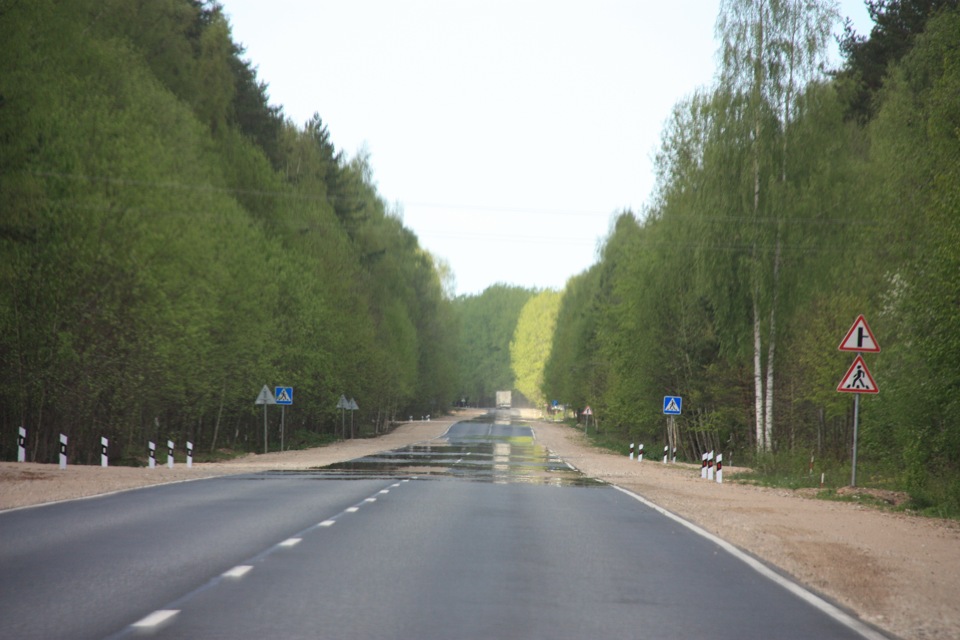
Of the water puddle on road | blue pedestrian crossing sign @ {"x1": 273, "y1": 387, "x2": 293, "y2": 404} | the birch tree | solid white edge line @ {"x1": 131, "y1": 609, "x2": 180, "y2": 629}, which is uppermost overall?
the birch tree

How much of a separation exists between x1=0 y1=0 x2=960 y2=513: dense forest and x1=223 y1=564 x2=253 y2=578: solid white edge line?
13807 millimetres

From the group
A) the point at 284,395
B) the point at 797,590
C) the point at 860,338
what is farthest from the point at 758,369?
the point at 797,590

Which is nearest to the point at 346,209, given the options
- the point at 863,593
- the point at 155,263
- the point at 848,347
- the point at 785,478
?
the point at 155,263

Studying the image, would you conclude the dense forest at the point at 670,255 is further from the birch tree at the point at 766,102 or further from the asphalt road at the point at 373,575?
the asphalt road at the point at 373,575

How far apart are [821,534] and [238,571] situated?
9509mm

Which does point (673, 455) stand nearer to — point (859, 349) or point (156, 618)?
point (859, 349)

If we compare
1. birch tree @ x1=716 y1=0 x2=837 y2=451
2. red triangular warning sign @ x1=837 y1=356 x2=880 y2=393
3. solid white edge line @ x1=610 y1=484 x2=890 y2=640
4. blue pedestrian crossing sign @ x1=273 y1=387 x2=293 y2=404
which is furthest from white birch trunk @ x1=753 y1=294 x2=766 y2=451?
solid white edge line @ x1=610 y1=484 x2=890 y2=640

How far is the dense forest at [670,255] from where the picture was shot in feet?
97.1

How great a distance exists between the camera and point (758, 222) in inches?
1602

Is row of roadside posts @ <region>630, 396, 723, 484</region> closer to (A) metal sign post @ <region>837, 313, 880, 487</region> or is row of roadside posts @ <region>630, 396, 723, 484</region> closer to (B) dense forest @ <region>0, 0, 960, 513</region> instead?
(B) dense forest @ <region>0, 0, 960, 513</region>

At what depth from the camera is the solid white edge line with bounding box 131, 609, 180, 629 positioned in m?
8.15

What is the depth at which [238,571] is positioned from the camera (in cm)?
1109

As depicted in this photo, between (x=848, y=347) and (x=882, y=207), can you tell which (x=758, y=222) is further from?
(x=848, y=347)

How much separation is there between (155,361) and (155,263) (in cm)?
324
